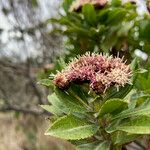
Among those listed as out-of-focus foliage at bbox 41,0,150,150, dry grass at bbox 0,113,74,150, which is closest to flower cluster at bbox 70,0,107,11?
out-of-focus foliage at bbox 41,0,150,150

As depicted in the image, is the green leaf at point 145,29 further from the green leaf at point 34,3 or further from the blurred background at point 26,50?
the green leaf at point 34,3

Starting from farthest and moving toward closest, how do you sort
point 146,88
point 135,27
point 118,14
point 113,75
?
1. point 135,27
2. point 118,14
3. point 146,88
4. point 113,75

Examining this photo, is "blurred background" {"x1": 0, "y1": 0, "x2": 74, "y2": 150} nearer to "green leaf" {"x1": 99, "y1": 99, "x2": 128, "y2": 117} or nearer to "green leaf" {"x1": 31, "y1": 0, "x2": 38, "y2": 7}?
"green leaf" {"x1": 31, "y1": 0, "x2": 38, "y2": 7}

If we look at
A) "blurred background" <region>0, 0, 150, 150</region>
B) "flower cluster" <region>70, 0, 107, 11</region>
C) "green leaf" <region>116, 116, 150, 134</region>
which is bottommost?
"green leaf" <region>116, 116, 150, 134</region>

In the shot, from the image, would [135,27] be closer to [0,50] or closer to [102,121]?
[102,121]

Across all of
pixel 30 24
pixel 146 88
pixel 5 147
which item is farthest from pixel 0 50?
pixel 146 88

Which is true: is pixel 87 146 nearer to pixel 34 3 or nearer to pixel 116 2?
pixel 116 2
